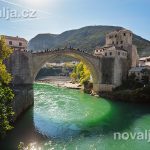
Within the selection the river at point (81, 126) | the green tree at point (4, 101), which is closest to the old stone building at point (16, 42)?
the river at point (81, 126)

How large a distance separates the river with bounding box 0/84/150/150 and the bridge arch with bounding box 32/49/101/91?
8.83 metres

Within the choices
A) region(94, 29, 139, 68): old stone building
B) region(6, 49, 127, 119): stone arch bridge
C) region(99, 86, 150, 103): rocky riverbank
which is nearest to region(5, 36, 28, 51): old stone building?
region(6, 49, 127, 119): stone arch bridge

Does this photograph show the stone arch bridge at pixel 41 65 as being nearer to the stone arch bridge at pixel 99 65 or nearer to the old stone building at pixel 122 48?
the stone arch bridge at pixel 99 65

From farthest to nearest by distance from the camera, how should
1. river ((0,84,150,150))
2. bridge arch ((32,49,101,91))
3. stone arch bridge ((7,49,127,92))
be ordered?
1. stone arch bridge ((7,49,127,92))
2. bridge arch ((32,49,101,91))
3. river ((0,84,150,150))

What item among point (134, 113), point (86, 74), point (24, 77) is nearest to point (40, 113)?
point (24, 77)

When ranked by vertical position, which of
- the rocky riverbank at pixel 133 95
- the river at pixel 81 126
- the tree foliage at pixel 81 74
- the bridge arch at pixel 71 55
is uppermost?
the bridge arch at pixel 71 55

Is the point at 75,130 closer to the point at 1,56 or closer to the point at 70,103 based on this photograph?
the point at 1,56

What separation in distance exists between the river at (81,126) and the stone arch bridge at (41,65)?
357 centimetres

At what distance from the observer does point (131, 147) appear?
26.2 m

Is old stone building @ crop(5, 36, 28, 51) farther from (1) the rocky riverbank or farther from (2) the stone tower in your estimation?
(2) the stone tower

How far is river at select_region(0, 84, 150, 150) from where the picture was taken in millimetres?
26350

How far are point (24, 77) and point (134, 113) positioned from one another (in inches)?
868

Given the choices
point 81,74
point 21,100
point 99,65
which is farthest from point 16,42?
point 81,74

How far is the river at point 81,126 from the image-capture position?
26350mm
